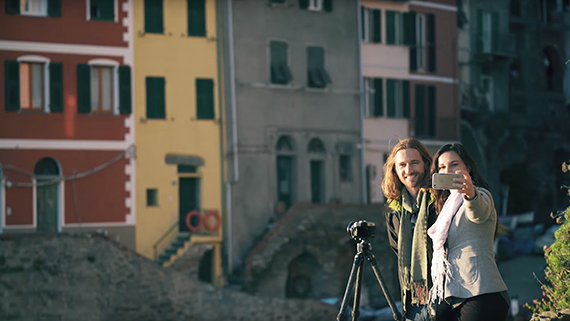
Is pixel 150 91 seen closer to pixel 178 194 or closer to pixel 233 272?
pixel 178 194

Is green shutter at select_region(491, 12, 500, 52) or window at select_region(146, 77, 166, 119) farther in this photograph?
green shutter at select_region(491, 12, 500, 52)

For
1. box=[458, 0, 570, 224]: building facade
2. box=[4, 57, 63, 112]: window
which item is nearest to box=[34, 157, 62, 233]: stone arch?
box=[4, 57, 63, 112]: window

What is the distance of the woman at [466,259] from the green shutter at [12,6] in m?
30.3

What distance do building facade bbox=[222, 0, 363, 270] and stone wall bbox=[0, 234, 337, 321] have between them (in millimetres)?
2704

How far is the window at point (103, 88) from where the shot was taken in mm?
36188

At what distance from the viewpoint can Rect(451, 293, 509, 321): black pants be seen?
6.92 metres

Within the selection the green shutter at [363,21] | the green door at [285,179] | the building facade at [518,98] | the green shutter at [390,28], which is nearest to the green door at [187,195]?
the green door at [285,179]

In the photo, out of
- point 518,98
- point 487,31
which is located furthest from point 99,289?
point 518,98

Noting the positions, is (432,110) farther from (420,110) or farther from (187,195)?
(187,195)

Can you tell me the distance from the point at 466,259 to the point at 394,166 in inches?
50.6

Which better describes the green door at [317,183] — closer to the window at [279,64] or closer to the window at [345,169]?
the window at [345,169]

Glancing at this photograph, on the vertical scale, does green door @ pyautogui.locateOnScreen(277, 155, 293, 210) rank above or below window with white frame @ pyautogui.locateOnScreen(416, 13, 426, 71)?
below

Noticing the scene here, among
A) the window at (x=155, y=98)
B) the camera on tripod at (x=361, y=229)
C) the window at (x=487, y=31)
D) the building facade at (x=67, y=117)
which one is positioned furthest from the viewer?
the window at (x=487, y=31)

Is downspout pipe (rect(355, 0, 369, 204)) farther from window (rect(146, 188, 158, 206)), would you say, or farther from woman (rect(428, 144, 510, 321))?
woman (rect(428, 144, 510, 321))
